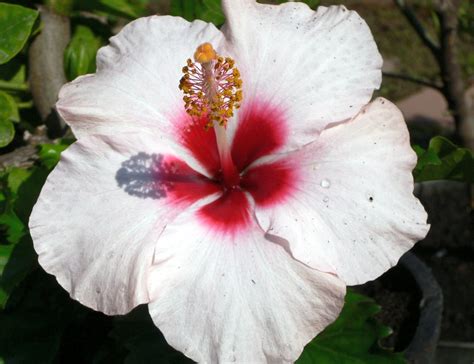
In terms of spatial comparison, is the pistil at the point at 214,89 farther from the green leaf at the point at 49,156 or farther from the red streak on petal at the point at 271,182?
the green leaf at the point at 49,156

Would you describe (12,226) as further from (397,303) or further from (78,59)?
(397,303)

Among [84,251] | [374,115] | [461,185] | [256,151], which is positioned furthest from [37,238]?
[461,185]

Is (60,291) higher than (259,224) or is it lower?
lower

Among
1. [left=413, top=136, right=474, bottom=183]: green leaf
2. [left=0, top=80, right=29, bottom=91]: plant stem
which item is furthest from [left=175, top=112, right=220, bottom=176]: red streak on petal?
[left=0, top=80, right=29, bottom=91]: plant stem

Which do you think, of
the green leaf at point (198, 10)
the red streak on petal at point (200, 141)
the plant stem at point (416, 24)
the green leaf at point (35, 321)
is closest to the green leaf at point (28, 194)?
the green leaf at point (35, 321)

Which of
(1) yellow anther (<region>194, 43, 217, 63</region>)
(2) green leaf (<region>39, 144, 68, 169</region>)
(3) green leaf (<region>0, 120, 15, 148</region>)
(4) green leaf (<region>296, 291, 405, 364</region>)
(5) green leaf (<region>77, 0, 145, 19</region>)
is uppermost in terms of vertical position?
(1) yellow anther (<region>194, 43, 217, 63</region>)

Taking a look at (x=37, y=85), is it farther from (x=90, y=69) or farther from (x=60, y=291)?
(x=60, y=291)

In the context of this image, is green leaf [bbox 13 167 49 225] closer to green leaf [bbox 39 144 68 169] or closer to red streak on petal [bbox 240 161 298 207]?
green leaf [bbox 39 144 68 169]
